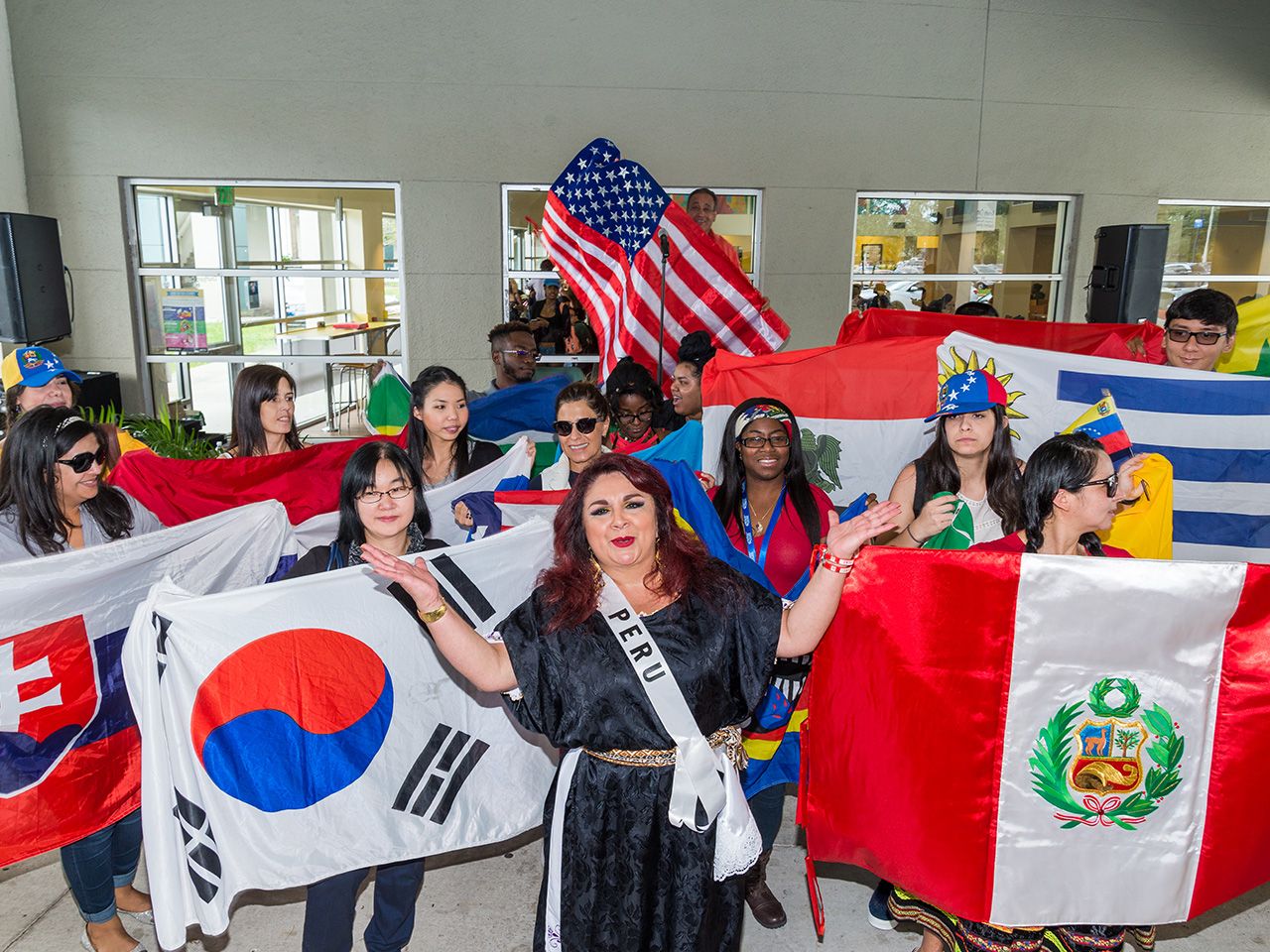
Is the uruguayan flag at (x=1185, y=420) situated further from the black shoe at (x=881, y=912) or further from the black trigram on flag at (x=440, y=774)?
the black trigram on flag at (x=440, y=774)

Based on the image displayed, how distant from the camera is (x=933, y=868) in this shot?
8.84 ft

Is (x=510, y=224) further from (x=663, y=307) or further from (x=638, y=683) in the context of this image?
(x=638, y=683)

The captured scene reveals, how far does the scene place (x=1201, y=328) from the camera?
4328 mm

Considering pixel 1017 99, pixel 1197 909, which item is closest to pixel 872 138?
pixel 1017 99

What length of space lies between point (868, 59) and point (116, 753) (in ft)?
28.5

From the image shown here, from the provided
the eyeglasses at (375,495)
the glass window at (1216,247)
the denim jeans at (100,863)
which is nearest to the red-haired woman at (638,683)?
the eyeglasses at (375,495)

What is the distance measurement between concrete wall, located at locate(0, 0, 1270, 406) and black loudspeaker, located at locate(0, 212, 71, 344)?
100 centimetres

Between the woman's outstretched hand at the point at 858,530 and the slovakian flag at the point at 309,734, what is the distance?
3.46 feet

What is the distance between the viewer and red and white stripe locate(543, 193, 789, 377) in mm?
5891

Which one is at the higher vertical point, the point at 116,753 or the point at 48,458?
the point at 48,458

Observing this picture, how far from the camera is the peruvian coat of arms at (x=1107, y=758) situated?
2.55 m

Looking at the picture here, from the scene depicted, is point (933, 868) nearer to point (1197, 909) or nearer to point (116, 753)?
point (1197, 909)

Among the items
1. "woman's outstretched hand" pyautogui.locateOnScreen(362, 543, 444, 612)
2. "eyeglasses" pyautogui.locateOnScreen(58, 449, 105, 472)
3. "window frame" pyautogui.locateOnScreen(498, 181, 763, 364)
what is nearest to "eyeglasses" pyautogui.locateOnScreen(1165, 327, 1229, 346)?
"woman's outstretched hand" pyautogui.locateOnScreen(362, 543, 444, 612)

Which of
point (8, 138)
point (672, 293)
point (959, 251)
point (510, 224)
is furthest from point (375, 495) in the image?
point (959, 251)
